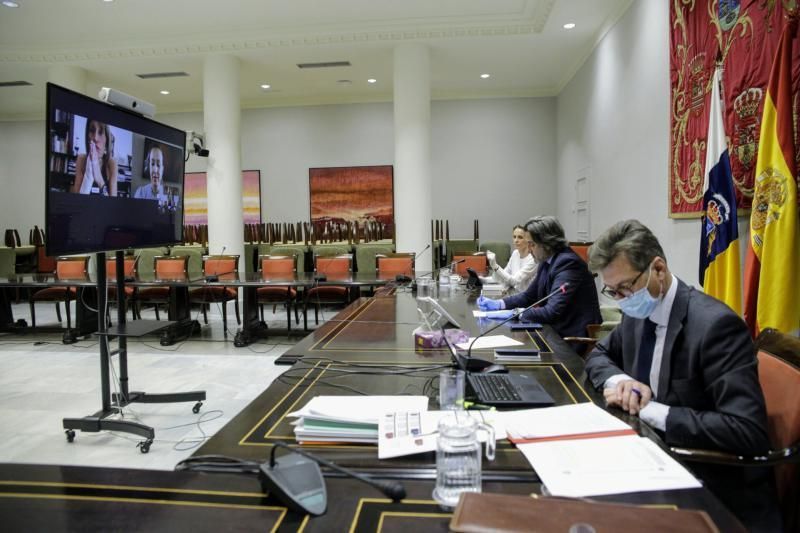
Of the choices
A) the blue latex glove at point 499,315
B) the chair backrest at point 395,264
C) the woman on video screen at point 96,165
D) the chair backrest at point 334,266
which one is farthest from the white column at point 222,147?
the blue latex glove at point 499,315

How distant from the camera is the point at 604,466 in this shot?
1.05m

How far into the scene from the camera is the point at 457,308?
Answer: 3.30m

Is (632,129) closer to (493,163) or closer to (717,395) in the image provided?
(493,163)

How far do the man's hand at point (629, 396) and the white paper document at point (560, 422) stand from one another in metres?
0.06

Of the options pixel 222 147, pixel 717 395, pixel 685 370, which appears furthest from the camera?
pixel 222 147

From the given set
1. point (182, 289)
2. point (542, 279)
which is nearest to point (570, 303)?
point (542, 279)

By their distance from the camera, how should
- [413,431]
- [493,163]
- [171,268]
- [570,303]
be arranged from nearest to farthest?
[413,431] → [570,303] → [171,268] → [493,163]

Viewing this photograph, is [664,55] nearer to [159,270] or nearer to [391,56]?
[391,56]

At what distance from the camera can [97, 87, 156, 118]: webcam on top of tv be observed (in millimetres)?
2853

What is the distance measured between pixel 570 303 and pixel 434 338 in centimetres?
119

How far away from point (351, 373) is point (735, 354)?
118 centimetres

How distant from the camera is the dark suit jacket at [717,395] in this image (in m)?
1.29

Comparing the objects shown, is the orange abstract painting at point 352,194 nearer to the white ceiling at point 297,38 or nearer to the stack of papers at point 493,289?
the white ceiling at point 297,38

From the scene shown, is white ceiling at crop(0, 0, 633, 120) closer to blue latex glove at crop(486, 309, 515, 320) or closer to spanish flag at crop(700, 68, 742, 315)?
spanish flag at crop(700, 68, 742, 315)
